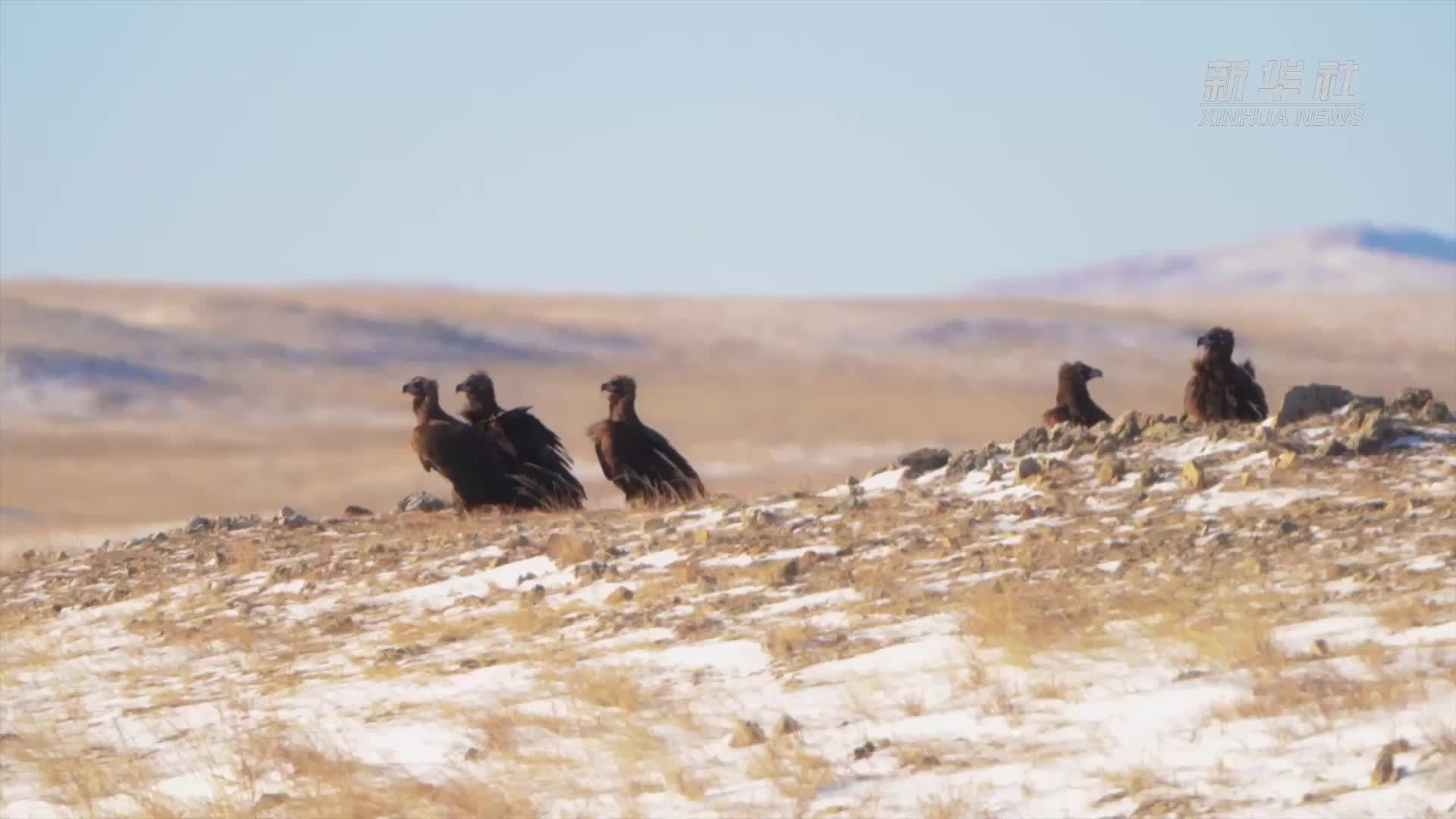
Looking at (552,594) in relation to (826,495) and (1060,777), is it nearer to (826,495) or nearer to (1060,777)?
(826,495)

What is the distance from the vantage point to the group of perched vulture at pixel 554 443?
16250 millimetres

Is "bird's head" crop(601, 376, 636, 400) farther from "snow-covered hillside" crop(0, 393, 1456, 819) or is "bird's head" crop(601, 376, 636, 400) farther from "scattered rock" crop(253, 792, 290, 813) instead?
"scattered rock" crop(253, 792, 290, 813)

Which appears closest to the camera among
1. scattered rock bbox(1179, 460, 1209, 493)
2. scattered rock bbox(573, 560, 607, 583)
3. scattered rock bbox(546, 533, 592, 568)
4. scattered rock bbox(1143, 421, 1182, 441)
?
scattered rock bbox(1179, 460, 1209, 493)

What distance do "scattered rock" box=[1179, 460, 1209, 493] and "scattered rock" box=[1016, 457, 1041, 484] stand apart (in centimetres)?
106

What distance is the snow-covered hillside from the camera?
6.23 m

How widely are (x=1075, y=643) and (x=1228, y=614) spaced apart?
0.74m

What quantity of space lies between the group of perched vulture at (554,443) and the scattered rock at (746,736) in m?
8.43

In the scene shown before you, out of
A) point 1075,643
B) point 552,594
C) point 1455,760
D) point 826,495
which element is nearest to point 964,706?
point 1075,643

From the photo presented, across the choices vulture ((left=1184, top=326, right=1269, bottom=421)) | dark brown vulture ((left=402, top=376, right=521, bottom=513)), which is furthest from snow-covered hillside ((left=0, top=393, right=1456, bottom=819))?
vulture ((left=1184, top=326, right=1269, bottom=421))

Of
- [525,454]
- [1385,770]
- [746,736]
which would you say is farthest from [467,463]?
[1385,770]

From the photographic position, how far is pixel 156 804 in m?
7.27

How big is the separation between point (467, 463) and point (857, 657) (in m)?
8.92

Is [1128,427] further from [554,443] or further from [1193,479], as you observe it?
[554,443]

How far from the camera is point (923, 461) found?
12.7 meters
